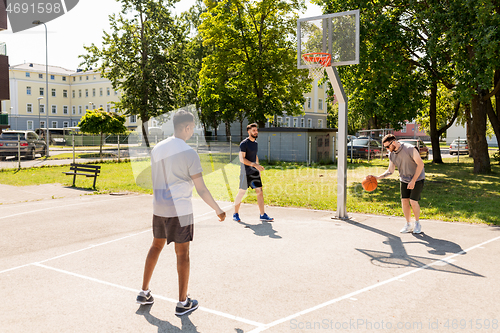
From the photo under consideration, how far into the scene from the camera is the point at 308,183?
619 inches

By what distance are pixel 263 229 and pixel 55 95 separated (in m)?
88.4

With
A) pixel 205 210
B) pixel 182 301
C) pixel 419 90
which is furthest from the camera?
pixel 419 90

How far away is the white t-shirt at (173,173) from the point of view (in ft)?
13.6

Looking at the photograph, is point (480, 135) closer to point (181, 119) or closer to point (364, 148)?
point (364, 148)

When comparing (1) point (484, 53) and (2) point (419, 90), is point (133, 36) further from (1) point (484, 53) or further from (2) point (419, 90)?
(1) point (484, 53)

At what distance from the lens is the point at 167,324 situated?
4051 millimetres

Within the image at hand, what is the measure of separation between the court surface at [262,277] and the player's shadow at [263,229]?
0.05 meters

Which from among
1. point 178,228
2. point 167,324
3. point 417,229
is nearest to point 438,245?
point 417,229

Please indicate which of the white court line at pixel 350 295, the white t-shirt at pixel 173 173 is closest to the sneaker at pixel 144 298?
the white t-shirt at pixel 173 173

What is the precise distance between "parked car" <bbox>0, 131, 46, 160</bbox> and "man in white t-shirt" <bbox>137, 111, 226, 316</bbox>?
2366cm

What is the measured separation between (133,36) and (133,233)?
29.3 meters

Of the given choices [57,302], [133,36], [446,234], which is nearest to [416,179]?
[446,234]

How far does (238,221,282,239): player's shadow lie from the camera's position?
7.80m

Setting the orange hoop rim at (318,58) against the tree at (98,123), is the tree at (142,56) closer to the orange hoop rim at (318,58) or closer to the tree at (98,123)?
the tree at (98,123)
